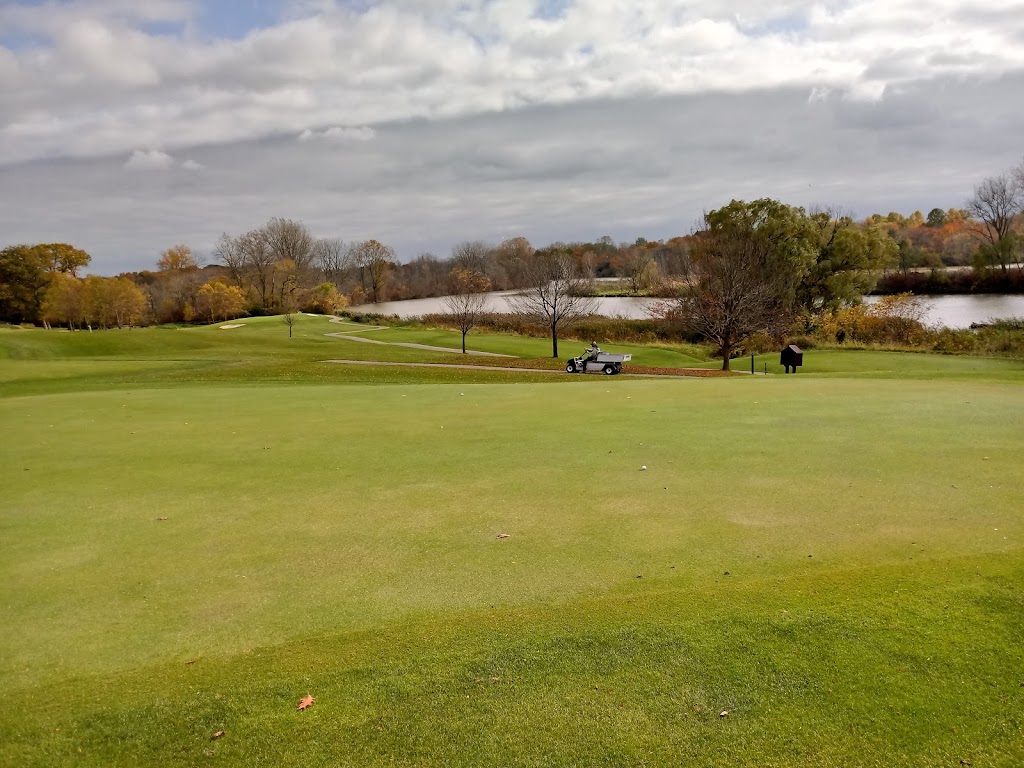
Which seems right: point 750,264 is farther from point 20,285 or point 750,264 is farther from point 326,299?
point 20,285

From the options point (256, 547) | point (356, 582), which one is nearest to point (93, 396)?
point (256, 547)

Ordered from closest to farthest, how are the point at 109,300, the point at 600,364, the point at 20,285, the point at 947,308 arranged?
the point at 600,364, the point at 947,308, the point at 109,300, the point at 20,285

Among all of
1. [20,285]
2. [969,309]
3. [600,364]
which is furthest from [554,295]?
[20,285]

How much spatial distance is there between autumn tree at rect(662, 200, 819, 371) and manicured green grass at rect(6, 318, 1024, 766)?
32963 mm

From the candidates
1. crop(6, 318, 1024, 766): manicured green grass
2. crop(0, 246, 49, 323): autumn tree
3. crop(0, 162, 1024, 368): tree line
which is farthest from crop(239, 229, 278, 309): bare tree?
crop(6, 318, 1024, 766): manicured green grass

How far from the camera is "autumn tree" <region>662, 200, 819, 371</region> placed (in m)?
43.2

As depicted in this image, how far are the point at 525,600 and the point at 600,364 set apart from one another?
29268mm

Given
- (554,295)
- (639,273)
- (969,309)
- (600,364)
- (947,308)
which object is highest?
(639,273)

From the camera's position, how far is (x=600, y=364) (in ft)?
112

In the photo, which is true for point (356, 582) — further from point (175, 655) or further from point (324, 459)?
point (324, 459)

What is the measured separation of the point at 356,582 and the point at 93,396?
57.2 ft

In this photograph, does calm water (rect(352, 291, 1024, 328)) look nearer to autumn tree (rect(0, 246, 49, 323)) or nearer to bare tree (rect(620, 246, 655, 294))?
bare tree (rect(620, 246, 655, 294))

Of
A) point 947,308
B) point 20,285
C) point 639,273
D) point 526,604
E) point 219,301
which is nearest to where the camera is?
point 526,604

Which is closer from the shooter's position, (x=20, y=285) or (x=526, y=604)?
(x=526, y=604)
